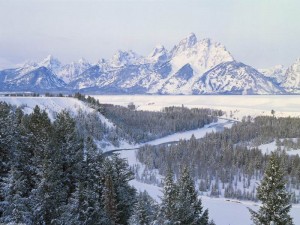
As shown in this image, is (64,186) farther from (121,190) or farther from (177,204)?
(177,204)

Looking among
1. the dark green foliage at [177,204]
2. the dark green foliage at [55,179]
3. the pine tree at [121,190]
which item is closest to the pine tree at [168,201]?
the dark green foliage at [177,204]

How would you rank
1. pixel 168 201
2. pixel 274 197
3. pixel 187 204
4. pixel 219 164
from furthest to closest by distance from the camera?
pixel 219 164
pixel 187 204
pixel 168 201
pixel 274 197

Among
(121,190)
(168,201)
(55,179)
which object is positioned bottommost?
(121,190)

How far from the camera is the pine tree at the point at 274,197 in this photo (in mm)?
25688

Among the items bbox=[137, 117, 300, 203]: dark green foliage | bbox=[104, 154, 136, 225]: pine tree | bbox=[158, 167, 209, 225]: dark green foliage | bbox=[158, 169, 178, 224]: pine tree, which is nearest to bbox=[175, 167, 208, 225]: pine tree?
bbox=[158, 167, 209, 225]: dark green foliage

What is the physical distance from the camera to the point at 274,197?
84.8ft

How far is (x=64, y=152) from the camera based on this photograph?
138 ft

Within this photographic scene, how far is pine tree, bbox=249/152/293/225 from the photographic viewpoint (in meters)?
25.7

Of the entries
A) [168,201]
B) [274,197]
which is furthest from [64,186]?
[274,197]

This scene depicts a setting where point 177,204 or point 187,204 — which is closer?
point 177,204

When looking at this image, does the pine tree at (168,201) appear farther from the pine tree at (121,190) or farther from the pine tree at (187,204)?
the pine tree at (121,190)

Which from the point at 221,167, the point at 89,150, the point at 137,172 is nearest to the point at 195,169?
the point at 221,167

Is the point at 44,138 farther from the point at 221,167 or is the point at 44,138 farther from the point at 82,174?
the point at 221,167

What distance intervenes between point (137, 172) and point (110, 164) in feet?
397
